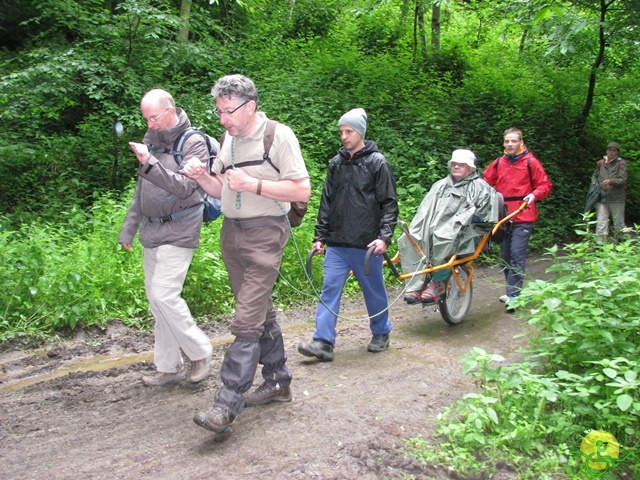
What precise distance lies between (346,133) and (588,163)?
37.1 ft

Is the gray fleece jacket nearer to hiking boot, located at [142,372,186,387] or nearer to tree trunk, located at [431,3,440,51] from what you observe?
hiking boot, located at [142,372,186,387]

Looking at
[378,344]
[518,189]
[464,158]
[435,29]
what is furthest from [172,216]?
[435,29]

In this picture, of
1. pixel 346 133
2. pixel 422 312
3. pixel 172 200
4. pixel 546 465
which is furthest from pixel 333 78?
pixel 546 465

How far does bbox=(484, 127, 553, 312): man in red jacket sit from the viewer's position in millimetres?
7469

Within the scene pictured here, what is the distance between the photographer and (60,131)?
12211 mm

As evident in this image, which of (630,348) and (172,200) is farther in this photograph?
(172,200)

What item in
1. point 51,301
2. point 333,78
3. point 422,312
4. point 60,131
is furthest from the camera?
point 333,78

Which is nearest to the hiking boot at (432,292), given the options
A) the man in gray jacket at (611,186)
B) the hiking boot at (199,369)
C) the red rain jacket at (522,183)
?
the red rain jacket at (522,183)

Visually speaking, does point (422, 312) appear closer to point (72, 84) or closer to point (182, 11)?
point (72, 84)

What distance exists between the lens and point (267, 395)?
15.0 ft

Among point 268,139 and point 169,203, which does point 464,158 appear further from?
point 169,203

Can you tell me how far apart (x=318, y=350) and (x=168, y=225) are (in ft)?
6.04

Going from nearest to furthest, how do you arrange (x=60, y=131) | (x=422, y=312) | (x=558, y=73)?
(x=422, y=312) → (x=60, y=131) → (x=558, y=73)

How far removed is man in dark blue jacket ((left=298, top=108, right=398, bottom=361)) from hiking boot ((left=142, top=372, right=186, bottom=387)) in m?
1.11
